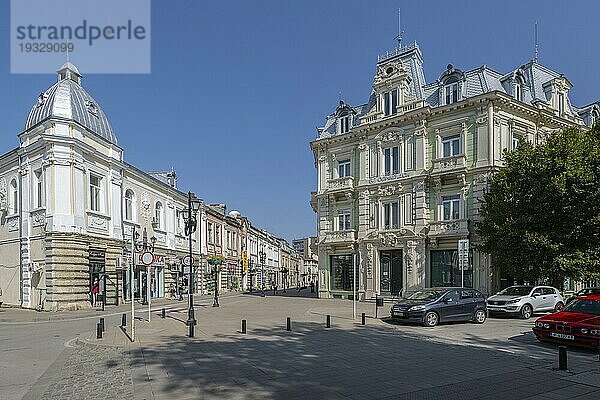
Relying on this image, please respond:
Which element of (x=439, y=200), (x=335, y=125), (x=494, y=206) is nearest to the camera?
(x=494, y=206)

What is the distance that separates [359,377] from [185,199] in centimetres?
3921

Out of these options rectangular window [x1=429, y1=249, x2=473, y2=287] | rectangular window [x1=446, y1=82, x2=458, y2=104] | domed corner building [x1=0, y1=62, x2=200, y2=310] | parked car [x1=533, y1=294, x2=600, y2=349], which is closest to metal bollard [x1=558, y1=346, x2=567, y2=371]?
parked car [x1=533, y1=294, x2=600, y2=349]

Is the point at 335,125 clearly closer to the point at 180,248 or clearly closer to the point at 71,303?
the point at 180,248

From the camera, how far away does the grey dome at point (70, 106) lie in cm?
2952

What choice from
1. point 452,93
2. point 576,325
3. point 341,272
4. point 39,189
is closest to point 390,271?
point 341,272

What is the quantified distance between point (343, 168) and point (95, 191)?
58.1ft

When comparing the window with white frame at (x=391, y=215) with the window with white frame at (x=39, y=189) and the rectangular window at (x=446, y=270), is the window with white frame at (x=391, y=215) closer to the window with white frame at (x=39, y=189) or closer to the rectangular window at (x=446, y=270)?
the rectangular window at (x=446, y=270)

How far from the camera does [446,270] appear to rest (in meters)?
31.5

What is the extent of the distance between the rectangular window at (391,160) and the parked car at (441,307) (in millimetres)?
15003

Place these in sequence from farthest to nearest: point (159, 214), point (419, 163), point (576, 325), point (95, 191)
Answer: point (159, 214) < point (419, 163) < point (95, 191) < point (576, 325)

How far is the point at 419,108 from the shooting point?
32.6 meters

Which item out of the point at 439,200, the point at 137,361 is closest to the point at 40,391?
the point at 137,361

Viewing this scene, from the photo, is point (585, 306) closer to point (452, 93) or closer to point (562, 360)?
point (562, 360)

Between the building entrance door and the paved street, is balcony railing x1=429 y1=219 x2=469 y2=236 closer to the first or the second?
the building entrance door
